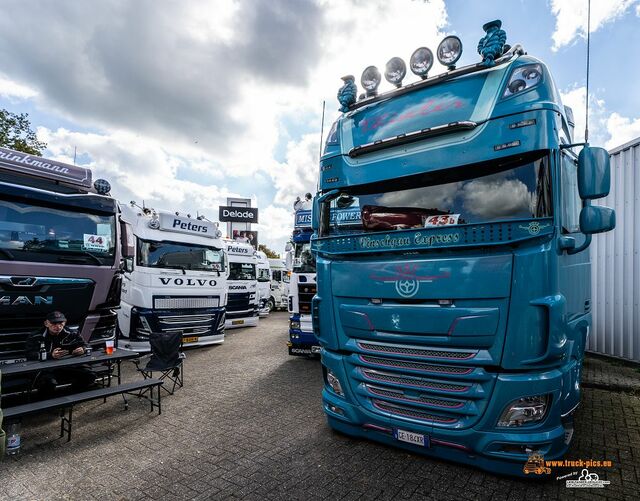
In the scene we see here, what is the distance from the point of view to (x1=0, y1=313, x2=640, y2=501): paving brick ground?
10.4 ft

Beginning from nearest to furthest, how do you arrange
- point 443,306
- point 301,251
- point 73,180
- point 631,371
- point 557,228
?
point 557,228
point 443,306
point 73,180
point 631,371
point 301,251

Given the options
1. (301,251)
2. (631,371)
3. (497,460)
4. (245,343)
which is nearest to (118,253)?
(301,251)

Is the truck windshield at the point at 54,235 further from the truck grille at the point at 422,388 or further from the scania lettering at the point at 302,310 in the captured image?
the truck grille at the point at 422,388

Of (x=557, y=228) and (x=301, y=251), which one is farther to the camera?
(x=301, y=251)

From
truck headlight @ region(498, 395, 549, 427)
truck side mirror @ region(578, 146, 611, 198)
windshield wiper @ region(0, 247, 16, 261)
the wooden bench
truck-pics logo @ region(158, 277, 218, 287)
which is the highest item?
truck side mirror @ region(578, 146, 611, 198)

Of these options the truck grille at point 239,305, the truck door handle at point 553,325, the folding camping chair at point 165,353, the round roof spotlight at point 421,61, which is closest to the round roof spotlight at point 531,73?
the round roof spotlight at point 421,61

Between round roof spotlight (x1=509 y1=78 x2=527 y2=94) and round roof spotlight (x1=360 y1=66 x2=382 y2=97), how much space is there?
151 cm

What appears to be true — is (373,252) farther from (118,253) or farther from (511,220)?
(118,253)

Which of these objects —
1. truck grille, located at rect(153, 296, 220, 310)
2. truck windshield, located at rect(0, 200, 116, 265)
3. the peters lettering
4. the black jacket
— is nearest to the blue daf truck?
the black jacket

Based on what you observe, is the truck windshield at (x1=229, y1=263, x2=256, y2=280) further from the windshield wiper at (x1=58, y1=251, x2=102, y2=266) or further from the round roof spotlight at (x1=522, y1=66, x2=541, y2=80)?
the round roof spotlight at (x1=522, y1=66, x2=541, y2=80)

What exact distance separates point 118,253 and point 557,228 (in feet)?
20.2

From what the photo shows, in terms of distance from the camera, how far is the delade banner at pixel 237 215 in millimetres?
34688

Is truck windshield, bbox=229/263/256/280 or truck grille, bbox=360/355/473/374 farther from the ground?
truck windshield, bbox=229/263/256/280

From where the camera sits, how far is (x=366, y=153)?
13.1 feet
